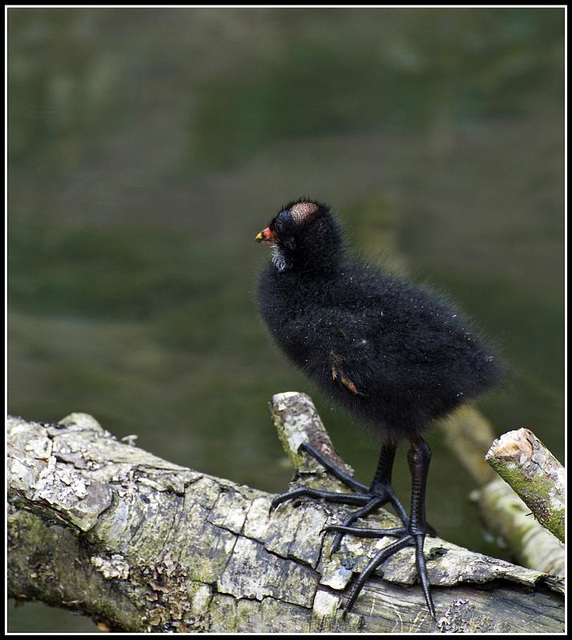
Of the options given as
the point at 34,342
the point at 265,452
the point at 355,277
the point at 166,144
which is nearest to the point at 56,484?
the point at 355,277

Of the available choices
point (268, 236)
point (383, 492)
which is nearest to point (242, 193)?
point (268, 236)

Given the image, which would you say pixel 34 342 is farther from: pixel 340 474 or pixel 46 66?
pixel 46 66

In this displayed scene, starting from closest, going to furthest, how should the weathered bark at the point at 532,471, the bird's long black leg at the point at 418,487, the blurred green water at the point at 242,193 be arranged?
the weathered bark at the point at 532,471, the bird's long black leg at the point at 418,487, the blurred green water at the point at 242,193

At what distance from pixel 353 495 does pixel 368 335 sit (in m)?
0.47

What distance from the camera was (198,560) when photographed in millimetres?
2014

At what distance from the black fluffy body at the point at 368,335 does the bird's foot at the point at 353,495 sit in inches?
8.3

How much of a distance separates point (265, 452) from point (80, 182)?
3.14 meters

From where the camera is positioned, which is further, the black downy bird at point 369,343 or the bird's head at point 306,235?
the bird's head at point 306,235

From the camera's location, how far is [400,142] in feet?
21.1

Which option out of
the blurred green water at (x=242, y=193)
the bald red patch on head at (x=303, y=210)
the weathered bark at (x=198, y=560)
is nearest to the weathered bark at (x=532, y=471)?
the weathered bark at (x=198, y=560)

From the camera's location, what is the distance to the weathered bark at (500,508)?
100 inches

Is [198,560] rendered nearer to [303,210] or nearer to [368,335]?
[368,335]

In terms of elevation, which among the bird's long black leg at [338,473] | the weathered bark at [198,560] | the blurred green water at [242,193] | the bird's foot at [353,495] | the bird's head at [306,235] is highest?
the blurred green water at [242,193]

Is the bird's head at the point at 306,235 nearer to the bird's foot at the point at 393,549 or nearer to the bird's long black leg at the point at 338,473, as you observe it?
the bird's long black leg at the point at 338,473
